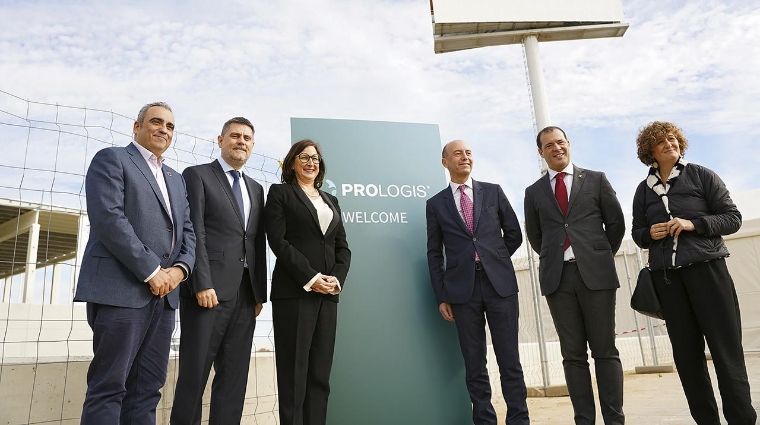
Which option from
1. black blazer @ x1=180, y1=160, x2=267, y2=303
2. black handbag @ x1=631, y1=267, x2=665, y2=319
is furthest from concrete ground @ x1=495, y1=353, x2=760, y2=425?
black blazer @ x1=180, y1=160, x2=267, y2=303

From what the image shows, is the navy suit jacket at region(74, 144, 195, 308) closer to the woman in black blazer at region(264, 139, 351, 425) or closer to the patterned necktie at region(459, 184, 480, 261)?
the woman in black blazer at region(264, 139, 351, 425)

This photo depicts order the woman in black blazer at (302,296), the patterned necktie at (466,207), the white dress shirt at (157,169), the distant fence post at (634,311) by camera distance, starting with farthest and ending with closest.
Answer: the distant fence post at (634,311), the patterned necktie at (466,207), the woman in black blazer at (302,296), the white dress shirt at (157,169)

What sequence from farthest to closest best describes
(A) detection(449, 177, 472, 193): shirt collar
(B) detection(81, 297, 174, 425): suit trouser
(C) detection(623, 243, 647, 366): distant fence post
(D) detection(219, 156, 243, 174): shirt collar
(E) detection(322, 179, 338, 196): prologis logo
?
(C) detection(623, 243, 647, 366): distant fence post
(E) detection(322, 179, 338, 196): prologis logo
(A) detection(449, 177, 472, 193): shirt collar
(D) detection(219, 156, 243, 174): shirt collar
(B) detection(81, 297, 174, 425): suit trouser

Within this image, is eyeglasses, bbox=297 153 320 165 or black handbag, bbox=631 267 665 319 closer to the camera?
black handbag, bbox=631 267 665 319

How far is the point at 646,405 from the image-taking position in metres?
3.65

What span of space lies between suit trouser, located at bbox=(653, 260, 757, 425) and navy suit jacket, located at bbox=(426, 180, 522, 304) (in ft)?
2.61

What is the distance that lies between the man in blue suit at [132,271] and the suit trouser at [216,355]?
0.13 m

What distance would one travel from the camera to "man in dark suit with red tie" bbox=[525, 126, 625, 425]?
2.52 meters

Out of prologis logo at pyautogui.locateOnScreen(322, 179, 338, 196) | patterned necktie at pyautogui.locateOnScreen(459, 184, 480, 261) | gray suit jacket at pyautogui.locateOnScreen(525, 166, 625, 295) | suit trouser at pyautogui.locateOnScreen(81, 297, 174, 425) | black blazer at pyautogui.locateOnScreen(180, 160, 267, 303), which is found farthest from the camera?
prologis logo at pyautogui.locateOnScreen(322, 179, 338, 196)

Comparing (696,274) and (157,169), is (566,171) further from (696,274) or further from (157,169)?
(157,169)

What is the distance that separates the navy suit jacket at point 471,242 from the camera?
2893mm

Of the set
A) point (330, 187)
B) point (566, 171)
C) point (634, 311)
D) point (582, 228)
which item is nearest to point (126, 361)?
point (330, 187)

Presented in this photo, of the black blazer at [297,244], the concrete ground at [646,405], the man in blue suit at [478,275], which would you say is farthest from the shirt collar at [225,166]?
the concrete ground at [646,405]

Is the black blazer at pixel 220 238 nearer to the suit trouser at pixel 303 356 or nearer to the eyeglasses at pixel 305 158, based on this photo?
the suit trouser at pixel 303 356
